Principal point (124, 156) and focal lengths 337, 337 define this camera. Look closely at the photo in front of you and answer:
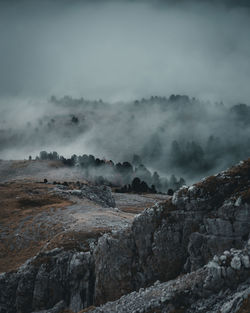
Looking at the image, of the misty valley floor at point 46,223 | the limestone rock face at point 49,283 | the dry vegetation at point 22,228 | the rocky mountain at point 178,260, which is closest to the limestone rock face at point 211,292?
the rocky mountain at point 178,260

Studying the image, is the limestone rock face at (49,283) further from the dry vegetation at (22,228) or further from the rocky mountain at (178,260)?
the dry vegetation at (22,228)

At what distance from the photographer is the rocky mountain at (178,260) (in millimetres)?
27109

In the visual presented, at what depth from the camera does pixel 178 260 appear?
37594 mm

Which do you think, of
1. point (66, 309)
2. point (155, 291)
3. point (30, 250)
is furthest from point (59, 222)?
point (155, 291)

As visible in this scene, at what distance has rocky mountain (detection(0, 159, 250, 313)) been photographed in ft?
88.9

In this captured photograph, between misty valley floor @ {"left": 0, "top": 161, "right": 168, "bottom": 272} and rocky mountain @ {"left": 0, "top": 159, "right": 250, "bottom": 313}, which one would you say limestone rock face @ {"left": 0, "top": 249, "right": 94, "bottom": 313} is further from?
misty valley floor @ {"left": 0, "top": 161, "right": 168, "bottom": 272}

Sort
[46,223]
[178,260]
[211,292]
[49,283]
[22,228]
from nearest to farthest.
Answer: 1. [211,292]
2. [178,260]
3. [49,283]
4. [22,228]
5. [46,223]

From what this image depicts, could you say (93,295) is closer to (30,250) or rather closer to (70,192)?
(30,250)

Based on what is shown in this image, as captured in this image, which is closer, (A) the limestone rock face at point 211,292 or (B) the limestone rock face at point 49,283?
(A) the limestone rock face at point 211,292

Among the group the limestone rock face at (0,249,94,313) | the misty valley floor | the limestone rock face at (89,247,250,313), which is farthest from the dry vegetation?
the limestone rock face at (89,247,250,313)

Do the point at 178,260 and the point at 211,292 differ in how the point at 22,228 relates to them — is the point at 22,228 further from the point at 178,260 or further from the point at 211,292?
the point at 211,292

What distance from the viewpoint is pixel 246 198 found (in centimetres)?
3238

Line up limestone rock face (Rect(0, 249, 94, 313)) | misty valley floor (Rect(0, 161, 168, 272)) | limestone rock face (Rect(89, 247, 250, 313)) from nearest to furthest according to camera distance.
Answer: limestone rock face (Rect(89, 247, 250, 313)), limestone rock face (Rect(0, 249, 94, 313)), misty valley floor (Rect(0, 161, 168, 272))

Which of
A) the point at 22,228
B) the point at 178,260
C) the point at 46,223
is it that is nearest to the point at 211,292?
the point at 178,260
